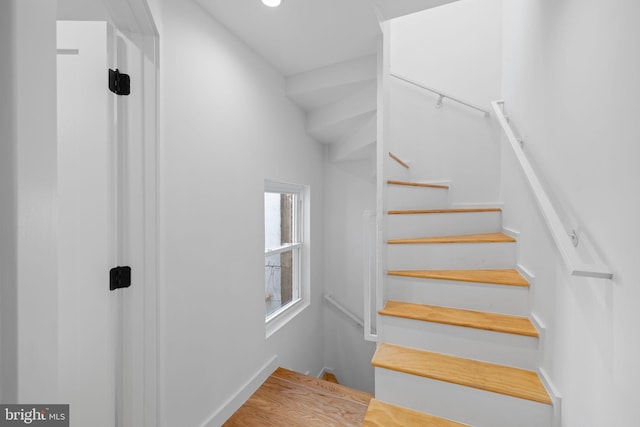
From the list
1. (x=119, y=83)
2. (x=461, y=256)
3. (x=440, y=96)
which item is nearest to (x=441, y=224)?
(x=461, y=256)

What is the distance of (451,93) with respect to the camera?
8.99ft

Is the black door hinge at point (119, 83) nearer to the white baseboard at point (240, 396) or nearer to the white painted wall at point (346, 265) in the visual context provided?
the white baseboard at point (240, 396)

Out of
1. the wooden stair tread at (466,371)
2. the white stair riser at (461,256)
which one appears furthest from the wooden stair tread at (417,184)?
the wooden stair tread at (466,371)

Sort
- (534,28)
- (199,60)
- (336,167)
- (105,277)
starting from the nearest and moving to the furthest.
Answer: (105,277) < (199,60) < (534,28) < (336,167)

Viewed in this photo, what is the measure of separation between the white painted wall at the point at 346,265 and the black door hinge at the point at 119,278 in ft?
8.21

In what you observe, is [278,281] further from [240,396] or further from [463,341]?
[463,341]

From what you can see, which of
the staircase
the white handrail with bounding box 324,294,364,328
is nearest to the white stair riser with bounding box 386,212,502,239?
the staircase

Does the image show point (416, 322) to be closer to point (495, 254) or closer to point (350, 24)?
point (495, 254)

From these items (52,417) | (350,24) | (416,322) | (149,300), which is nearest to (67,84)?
(149,300)

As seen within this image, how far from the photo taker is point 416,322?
1.58m

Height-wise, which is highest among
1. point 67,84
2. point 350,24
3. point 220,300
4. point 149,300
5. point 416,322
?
point 350,24

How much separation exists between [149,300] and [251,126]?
4.03ft

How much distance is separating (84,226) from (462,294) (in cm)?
191

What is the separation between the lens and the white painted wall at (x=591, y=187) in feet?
2.36
